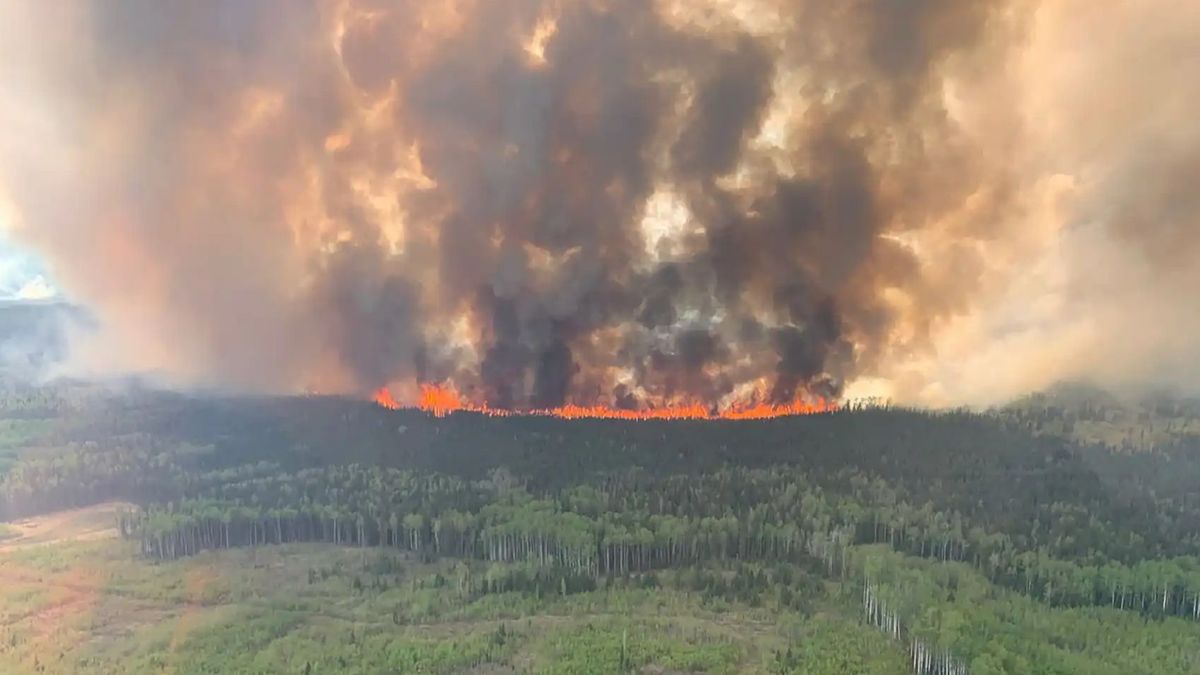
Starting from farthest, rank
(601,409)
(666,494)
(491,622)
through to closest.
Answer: (601,409), (666,494), (491,622)

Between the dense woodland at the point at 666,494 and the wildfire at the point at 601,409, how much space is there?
1160mm

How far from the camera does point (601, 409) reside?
2170cm

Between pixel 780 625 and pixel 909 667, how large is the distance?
1.82 m

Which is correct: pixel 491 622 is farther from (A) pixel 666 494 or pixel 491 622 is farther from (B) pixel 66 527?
(B) pixel 66 527

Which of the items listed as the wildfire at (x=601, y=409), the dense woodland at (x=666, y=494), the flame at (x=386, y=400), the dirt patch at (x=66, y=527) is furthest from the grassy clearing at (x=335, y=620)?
the wildfire at (x=601, y=409)

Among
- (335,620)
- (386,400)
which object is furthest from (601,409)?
(335,620)

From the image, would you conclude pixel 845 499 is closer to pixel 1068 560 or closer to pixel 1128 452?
pixel 1068 560

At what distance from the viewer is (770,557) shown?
14727 millimetres

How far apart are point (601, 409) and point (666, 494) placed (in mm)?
5836

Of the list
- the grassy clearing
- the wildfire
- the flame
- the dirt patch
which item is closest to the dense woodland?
the dirt patch

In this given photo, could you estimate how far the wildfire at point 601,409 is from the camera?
765 inches

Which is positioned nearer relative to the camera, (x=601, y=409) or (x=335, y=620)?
(x=335, y=620)

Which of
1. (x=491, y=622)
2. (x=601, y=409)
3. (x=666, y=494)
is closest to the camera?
(x=491, y=622)

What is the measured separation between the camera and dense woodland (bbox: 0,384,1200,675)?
1404 cm
